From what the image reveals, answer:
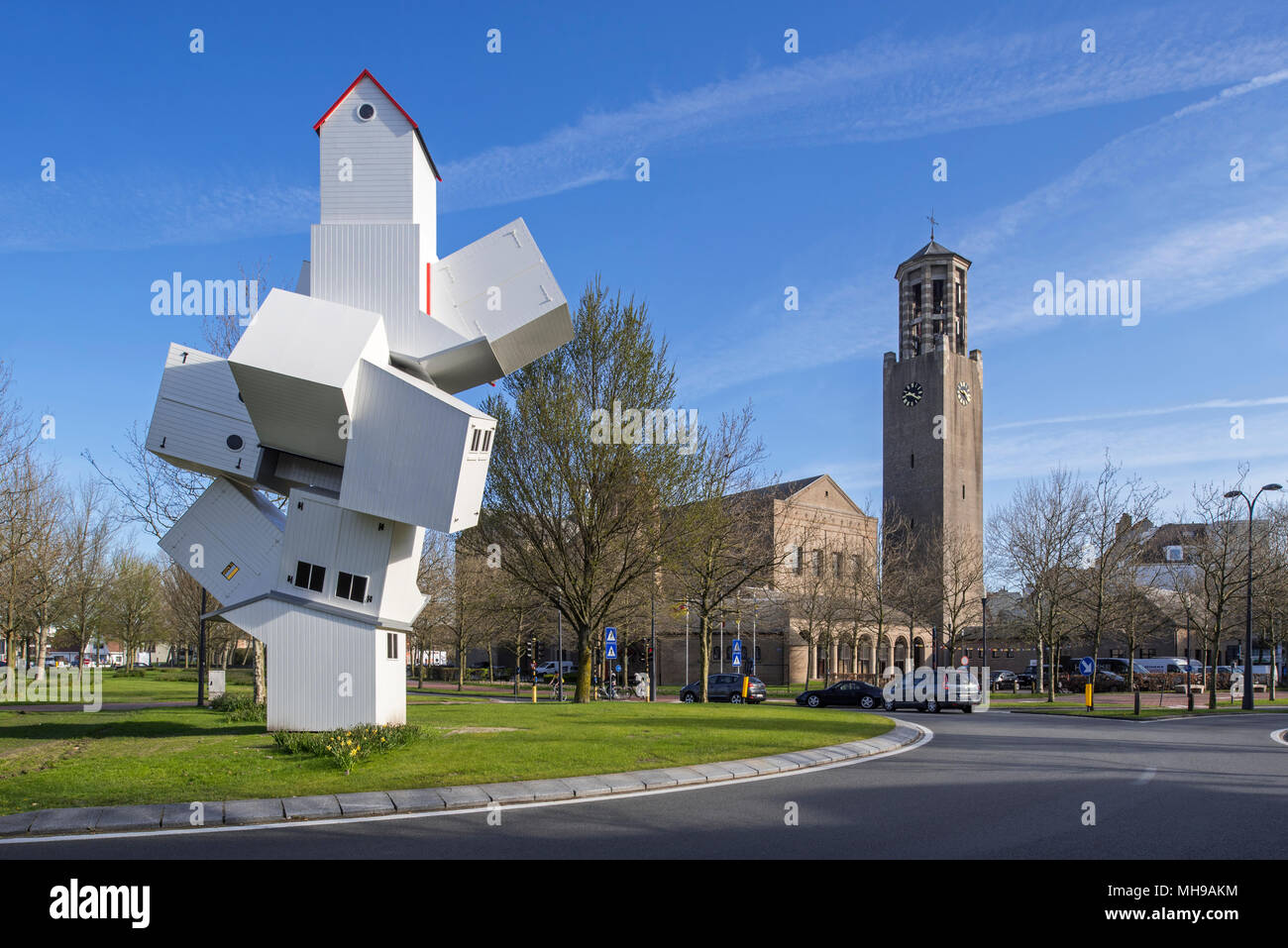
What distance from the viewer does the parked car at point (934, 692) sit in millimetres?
35344

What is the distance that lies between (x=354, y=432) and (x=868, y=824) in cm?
1039

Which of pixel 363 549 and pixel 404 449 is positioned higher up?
pixel 404 449

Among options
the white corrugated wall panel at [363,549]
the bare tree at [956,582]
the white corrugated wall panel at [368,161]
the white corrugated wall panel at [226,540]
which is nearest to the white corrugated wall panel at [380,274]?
the white corrugated wall panel at [368,161]

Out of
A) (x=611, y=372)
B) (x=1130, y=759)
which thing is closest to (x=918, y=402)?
(x=611, y=372)

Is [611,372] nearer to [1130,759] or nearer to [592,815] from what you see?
[1130,759]

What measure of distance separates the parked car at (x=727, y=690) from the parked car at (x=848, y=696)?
12.0 feet

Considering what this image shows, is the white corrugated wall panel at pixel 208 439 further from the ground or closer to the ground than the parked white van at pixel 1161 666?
further from the ground

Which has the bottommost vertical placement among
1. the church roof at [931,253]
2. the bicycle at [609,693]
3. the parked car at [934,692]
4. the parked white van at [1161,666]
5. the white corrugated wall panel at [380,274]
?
the parked white van at [1161,666]

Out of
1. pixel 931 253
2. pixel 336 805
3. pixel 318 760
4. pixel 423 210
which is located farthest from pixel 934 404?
pixel 336 805

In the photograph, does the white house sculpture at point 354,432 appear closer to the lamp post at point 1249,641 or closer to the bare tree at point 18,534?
the bare tree at point 18,534

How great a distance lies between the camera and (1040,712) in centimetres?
3447

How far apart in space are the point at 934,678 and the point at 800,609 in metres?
21.8

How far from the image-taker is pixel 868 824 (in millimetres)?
10062

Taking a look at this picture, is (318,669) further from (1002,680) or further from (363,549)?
(1002,680)
